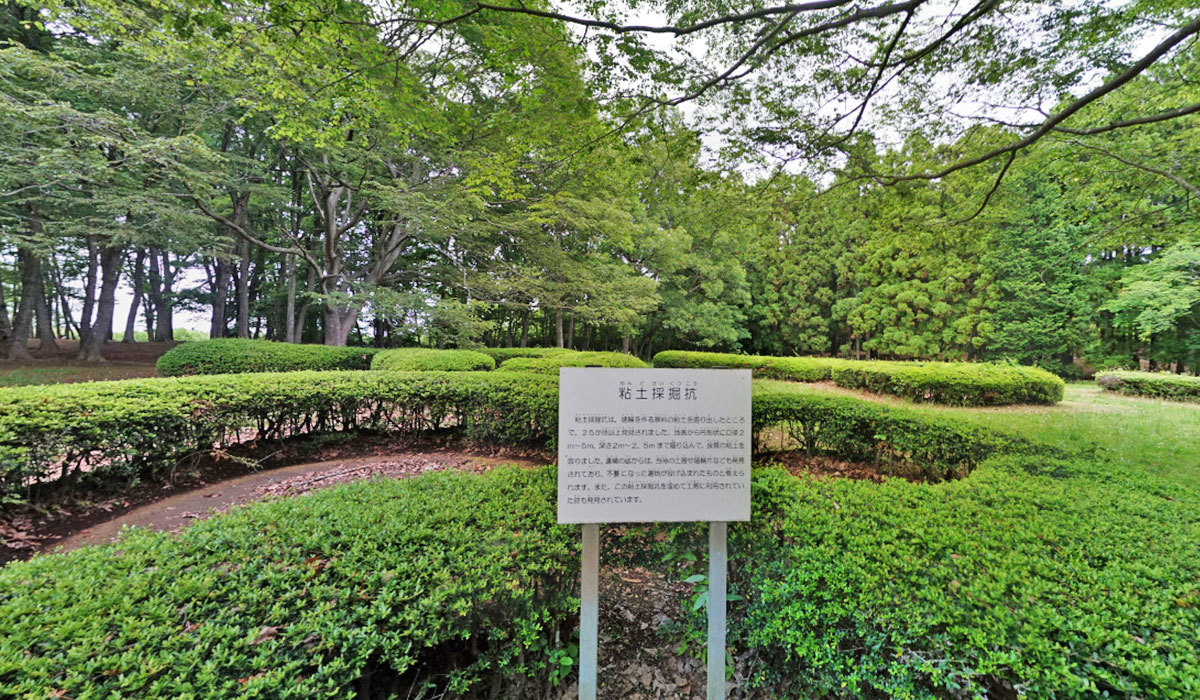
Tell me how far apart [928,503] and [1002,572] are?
2.16 feet

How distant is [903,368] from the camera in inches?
362

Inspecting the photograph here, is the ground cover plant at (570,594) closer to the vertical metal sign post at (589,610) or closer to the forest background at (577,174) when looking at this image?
the vertical metal sign post at (589,610)

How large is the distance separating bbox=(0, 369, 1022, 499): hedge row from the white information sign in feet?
8.59

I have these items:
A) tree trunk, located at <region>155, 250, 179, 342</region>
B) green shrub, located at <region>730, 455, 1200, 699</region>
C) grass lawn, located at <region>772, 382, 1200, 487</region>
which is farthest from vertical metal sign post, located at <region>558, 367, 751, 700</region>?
tree trunk, located at <region>155, 250, 179, 342</region>

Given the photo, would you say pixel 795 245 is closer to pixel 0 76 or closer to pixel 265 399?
pixel 265 399

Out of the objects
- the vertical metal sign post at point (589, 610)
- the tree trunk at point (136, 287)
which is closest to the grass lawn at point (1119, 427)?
the vertical metal sign post at point (589, 610)

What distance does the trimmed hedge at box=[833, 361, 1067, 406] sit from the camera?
26.3ft

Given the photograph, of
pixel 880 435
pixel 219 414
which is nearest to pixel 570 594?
pixel 880 435

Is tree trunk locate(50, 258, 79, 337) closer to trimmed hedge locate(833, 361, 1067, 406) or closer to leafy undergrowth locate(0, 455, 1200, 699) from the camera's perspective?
leafy undergrowth locate(0, 455, 1200, 699)

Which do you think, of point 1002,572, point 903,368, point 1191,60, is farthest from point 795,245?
point 1002,572

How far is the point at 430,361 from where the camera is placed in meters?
7.17

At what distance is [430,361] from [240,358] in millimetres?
3367

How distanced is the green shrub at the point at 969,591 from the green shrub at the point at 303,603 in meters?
1.00

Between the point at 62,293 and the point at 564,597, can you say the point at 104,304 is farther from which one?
the point at 564,597
